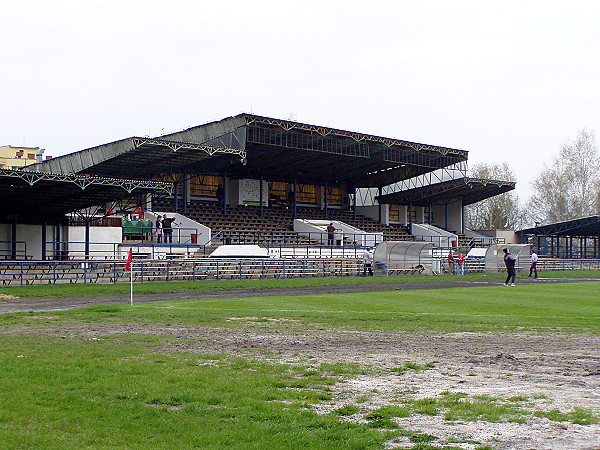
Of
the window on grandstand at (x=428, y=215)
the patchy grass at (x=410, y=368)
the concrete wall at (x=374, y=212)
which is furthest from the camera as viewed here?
the window on grandstand at (x=428, y=215)

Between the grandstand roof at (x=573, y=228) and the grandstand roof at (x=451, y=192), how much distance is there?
527 centimetres

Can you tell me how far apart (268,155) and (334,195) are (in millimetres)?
15293

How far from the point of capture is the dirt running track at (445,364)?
674 cm

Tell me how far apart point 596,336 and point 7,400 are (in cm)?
1121

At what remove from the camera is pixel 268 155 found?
59.4 meters

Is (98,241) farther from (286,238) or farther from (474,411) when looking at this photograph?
(474,411)

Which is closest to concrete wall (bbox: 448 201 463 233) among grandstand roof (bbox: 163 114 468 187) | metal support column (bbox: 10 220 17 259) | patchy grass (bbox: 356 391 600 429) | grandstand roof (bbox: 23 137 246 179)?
grandstand roof (bbox: 163 114 468 187)


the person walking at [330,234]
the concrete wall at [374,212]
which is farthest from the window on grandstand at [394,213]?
the person walking at [330,234]

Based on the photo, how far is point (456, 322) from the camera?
1744 cm

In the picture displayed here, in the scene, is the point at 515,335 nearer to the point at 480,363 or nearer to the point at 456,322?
the point at 456,322

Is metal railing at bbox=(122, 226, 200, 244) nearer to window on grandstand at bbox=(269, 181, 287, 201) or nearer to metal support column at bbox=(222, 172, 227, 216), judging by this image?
metal support column at bbox=(222, 172, 227, 216)

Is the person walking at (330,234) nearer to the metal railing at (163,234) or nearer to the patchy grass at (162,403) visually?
the metal railing at (163,234)

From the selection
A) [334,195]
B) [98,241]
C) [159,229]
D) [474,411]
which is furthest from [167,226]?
[474,411]

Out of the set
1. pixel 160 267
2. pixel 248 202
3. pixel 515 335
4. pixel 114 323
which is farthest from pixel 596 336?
pixel 248 202
